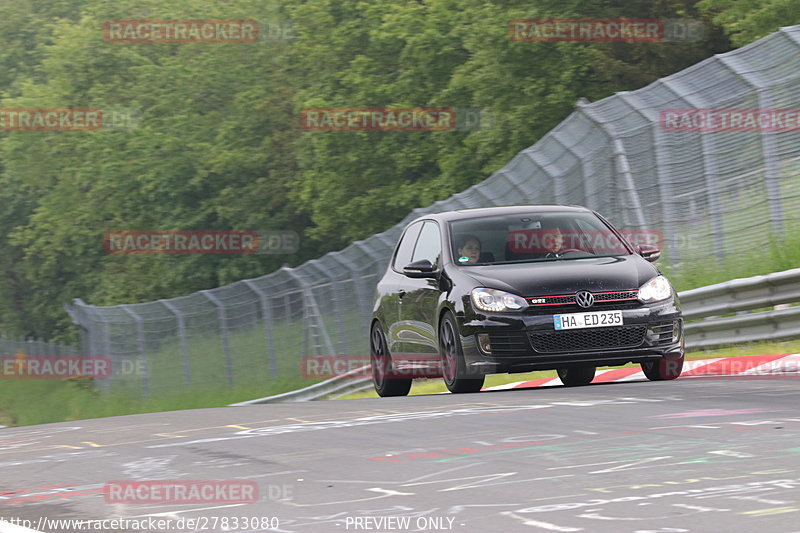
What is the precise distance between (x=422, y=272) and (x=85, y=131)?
172 ft

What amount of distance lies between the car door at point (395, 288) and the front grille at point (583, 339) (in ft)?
7.49

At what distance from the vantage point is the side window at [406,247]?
13.9 metres

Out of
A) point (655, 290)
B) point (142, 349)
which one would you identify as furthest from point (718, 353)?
point (142, 349)

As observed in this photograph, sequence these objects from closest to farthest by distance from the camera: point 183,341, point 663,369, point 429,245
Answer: point 663,369
point 429,245
point 183,341

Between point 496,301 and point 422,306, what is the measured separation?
146cm

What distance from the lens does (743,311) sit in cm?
1431

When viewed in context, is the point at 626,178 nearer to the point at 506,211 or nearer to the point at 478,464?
the point at 506,211

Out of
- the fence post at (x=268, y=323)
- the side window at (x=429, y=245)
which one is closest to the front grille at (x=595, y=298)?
the side window at (x=429, y=245)

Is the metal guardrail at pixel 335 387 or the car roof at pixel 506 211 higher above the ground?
the car roof at pixel 506 211

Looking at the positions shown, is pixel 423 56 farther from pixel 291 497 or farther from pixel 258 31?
pixel 291 497

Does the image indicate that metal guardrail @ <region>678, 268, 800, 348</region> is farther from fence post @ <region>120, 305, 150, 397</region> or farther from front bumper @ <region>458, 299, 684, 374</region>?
fence post @ <region>120, 305, 150, 397</region>

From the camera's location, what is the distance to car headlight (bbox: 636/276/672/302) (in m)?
11.7

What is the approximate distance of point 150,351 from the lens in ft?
104

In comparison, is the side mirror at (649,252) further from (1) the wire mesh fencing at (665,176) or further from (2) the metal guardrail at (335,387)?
(2) the metal guardrail at (335,387)
